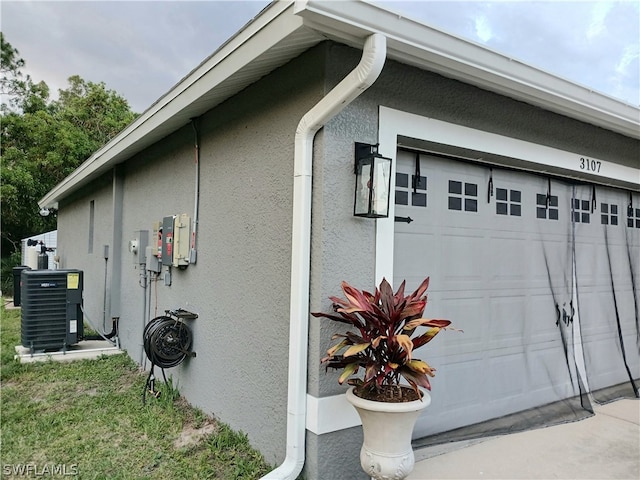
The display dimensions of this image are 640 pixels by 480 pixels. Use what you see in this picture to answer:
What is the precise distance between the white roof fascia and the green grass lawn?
2.73 metres

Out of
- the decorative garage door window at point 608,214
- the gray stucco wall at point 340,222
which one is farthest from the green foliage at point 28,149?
the decorative garage door window at point 608,214

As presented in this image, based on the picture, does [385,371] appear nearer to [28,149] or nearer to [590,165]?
[590,165]

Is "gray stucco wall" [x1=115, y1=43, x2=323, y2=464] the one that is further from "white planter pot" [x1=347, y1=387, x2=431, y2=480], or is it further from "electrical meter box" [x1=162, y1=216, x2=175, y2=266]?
"white planter pot" [x1=347, y1=387, x2=431, y2=480]

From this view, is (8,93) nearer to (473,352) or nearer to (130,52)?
(130,52)

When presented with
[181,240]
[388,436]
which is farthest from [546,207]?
[181,240]

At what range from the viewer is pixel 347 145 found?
2855 millimetres

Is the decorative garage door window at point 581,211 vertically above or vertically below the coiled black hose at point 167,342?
above

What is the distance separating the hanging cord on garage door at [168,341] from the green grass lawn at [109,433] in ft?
1.39

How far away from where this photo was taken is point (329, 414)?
2725 millimetres

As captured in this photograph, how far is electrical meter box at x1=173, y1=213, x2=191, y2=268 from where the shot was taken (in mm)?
4547

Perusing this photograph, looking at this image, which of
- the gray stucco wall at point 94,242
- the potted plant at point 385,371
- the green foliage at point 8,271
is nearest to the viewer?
the potted plant at point 385,371

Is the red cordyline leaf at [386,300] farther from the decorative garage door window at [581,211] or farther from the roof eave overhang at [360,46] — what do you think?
the decorative garage door window at [581,211]

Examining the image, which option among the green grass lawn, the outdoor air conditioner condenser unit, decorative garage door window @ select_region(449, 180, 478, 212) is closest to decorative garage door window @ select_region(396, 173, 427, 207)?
→ decorative garage door window @ select_region(449, 180, 478, 212)

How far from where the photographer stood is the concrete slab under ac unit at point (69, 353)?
5.93m
